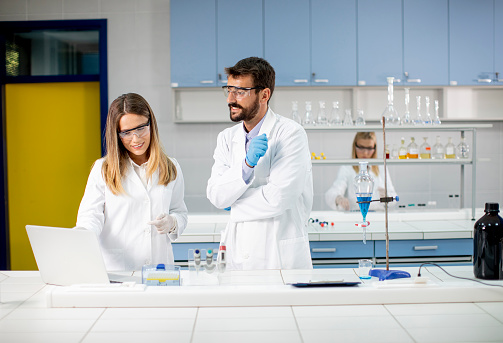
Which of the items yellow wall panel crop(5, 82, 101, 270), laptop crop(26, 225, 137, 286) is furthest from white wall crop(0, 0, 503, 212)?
laptop crop(26, 225, 137, 286)

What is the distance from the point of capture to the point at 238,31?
4281 millimetres

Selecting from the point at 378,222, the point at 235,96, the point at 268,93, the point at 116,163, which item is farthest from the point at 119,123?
the point at 378,222

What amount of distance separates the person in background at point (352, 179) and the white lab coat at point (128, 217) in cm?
201

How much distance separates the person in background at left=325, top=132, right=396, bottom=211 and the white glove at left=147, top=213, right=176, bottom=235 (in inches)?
79.8

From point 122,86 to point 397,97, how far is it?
2434 millimetres

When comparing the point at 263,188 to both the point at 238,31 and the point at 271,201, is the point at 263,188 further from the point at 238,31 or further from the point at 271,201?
the point at 238,31

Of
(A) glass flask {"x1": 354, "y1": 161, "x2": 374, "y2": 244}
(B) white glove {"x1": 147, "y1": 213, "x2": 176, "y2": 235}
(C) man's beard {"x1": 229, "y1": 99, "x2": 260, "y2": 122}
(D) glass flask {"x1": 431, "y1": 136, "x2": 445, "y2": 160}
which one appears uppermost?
(C) man's beard {"x1": 229, "y1": 99, "x2": 260, "y2": 122}

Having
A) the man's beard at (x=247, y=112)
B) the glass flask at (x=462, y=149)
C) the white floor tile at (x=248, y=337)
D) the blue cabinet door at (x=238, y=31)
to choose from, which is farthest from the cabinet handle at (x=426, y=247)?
the white floor tile at (x=248, y=337)

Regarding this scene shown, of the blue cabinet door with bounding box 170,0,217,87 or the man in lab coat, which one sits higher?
the blue cabinet door with bounding box 170,0,217,87

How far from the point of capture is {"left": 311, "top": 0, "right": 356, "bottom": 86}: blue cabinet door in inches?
168

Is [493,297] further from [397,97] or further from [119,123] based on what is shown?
[397,97]

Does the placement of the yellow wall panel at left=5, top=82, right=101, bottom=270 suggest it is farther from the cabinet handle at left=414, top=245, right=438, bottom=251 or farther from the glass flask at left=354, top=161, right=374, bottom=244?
the glass flask at left=354, top=161, right=374, bottom=244

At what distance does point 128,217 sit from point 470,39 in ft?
11.0

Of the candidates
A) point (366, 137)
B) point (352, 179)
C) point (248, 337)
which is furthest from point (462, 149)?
point (248, 337)
